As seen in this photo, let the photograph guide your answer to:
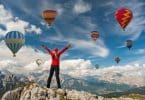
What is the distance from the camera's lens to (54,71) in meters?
56.9

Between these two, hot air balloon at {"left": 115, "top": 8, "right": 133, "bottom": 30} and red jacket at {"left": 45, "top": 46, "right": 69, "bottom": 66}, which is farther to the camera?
hot air balloon at {"left": 115, "top": 8, "right": 133, "bottom": 30}

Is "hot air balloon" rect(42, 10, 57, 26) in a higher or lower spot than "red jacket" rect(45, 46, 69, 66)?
higher

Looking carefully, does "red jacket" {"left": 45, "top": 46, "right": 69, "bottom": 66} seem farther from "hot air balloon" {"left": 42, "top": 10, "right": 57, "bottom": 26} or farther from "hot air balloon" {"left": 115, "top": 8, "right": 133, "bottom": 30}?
"hot air balloon" {"left": 115, "top": 8, "right": 133, "bottom": 30}

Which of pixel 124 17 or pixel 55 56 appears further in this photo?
pixel 124 17

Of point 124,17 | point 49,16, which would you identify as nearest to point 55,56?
point 49,16

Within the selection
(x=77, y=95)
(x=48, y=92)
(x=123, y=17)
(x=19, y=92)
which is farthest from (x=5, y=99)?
(x=123, y=17)

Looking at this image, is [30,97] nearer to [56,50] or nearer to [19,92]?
[19,92]

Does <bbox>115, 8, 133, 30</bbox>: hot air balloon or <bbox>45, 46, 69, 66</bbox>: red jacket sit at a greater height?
<bbox>115, 8, 133, 30</bbox>: hot air balloon

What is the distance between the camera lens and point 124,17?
280 ft

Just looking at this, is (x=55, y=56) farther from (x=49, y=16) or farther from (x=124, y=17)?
(x=124, y=17)

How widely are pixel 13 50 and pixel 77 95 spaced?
36088 mm

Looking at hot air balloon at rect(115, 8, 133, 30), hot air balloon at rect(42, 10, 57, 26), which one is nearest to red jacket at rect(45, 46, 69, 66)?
hot air balloon at rect(42, 10, 57, 26)

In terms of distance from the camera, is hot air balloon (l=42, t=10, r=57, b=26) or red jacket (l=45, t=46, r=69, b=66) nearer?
red jacket (l=45, t=46, r=69, b=66)

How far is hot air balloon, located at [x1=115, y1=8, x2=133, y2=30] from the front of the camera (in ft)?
277
